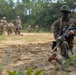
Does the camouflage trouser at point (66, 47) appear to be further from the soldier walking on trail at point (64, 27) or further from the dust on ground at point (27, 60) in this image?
the dust on ground at point (27, 60)

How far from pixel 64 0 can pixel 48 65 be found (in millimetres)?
34722

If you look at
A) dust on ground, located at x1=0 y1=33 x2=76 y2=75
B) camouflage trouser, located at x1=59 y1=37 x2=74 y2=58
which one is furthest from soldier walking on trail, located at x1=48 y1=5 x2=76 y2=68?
dust on ground, located at x1=0 y1=33 x2=76 y2=75

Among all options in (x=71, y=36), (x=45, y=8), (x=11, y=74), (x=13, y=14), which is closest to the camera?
(x=11, y=74)

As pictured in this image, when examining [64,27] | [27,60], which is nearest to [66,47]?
[64,27]

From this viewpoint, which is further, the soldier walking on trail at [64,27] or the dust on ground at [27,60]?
the soldier walking on trail at [64,27]

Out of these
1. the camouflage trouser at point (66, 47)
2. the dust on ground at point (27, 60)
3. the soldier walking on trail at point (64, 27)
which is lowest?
the dust on ground at point (27, 60)

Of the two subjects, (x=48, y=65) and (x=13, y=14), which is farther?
(x=13, y=14)

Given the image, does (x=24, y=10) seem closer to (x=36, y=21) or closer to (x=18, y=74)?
(x=36, y=21)

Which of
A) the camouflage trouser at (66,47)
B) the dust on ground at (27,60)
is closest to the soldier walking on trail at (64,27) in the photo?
the camouflage trouser at (66,47)

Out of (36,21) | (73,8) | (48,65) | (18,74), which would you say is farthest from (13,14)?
(18,74)

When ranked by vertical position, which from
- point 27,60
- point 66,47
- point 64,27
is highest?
point 64,27

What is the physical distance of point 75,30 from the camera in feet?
19.3

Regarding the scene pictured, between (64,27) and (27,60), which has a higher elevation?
(64,27)

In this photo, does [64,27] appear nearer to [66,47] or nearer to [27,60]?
[66,47]
